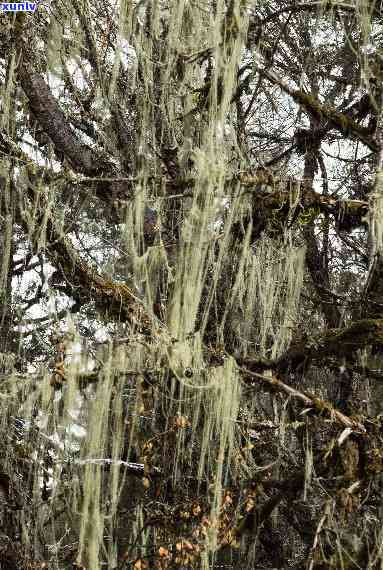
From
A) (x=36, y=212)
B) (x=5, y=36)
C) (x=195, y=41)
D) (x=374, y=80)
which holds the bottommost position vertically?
(x=36, y=212)

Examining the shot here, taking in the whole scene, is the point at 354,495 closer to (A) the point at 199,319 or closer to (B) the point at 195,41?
(A) the point at 199,319

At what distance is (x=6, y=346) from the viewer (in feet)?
16.8

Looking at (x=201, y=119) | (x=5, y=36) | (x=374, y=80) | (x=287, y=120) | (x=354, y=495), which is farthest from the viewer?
(x=287, y=120)

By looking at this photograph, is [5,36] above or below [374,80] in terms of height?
above

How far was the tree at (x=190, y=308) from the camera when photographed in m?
3.07

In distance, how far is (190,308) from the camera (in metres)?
3.09

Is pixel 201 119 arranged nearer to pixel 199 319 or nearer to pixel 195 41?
pixel 195 41

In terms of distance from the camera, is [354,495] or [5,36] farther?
[5,36]

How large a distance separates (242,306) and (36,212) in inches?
49.0

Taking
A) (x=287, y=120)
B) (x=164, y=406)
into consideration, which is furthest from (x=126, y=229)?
(x=287, y=120)

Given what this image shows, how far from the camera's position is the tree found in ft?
10.1

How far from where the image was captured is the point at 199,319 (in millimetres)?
4289

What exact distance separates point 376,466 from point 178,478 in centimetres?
112

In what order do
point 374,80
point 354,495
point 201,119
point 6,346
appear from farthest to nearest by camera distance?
point 6,346, point 201,119, point 374,80, point 354,495
